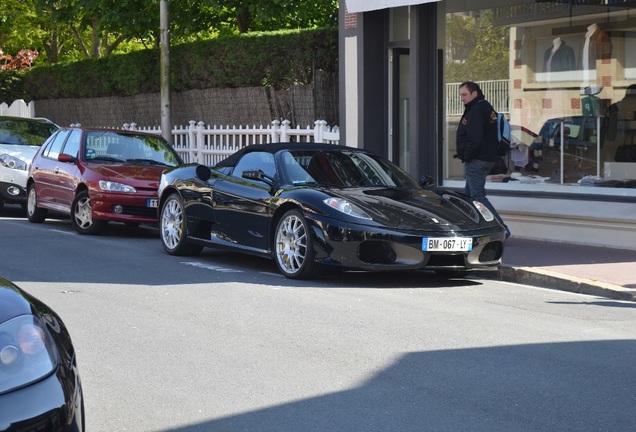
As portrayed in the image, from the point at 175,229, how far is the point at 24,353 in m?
8.88

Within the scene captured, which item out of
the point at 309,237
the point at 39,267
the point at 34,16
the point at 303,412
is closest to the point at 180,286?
the point at 309,237

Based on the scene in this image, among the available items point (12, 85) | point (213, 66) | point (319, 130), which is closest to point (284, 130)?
point (319, 130)

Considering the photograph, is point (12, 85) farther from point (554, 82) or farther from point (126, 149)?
point (554, 82)

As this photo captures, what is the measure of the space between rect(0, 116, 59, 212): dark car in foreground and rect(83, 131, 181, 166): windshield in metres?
2.75

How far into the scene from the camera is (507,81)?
52.0 feet

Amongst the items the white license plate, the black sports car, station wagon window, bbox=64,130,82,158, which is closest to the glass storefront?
the black sports car

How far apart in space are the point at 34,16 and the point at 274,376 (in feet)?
A: 97.4

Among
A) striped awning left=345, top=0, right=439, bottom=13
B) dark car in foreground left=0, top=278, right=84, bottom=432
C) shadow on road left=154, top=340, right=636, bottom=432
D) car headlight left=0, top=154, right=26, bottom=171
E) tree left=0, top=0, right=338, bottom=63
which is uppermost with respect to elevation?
tree left=0, top=0, right=338, bottom=63

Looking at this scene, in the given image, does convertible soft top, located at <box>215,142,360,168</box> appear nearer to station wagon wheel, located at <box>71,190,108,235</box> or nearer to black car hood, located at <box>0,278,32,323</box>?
station wagon wheel, located at <box>71,190,108,235</box>

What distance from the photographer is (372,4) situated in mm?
16188

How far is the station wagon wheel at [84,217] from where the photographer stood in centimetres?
1522

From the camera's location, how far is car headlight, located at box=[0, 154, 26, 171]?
18.6 m

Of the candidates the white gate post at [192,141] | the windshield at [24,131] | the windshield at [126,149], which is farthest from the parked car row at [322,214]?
the white gate post at [192,141]

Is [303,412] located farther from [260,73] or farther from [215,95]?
[215,95]
